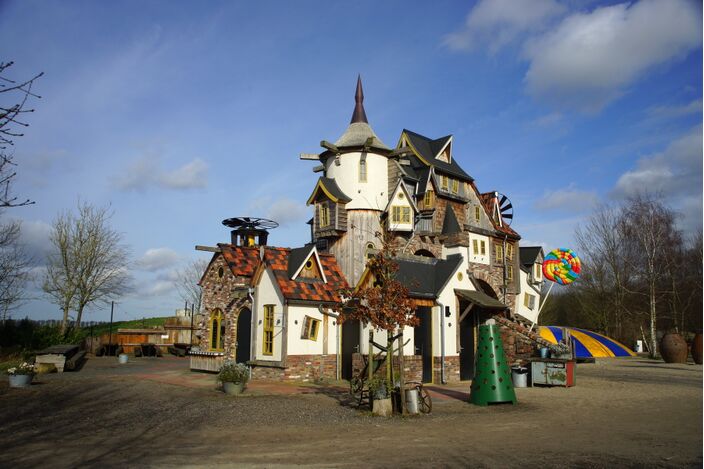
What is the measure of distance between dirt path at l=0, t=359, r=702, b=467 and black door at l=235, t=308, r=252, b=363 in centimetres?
458

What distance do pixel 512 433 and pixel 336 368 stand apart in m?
12.6

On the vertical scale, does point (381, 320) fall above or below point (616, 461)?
above

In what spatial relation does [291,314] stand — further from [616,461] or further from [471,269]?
[471,269]

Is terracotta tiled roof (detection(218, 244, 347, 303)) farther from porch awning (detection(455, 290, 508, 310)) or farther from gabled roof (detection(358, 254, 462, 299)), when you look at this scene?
porch awning (detection(455, 290, 508, 310))

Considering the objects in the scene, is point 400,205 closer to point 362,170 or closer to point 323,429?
point 362,170

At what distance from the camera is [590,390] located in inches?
795

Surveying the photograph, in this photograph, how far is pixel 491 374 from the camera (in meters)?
15.9

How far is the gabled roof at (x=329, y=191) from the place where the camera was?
30.5 m

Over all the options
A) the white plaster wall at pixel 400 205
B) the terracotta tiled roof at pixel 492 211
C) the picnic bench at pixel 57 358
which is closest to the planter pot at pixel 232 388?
the picnic bench at pixel 57 358

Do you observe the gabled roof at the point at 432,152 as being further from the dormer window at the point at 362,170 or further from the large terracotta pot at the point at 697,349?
the large terracotta pot at the point at 697,349

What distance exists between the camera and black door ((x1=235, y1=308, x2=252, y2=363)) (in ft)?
Answer: 79.8

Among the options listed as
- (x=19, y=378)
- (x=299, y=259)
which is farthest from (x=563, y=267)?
(x=19, y=378)

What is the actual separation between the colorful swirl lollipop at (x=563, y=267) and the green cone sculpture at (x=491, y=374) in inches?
1021

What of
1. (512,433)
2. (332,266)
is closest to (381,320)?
(512,433)
